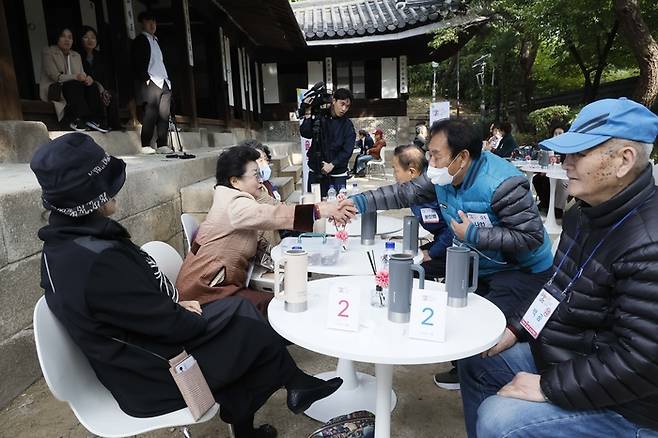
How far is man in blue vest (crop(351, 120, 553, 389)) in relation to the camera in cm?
Result: 207

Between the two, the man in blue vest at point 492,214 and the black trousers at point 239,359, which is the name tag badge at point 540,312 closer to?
the man in blue vest at point 492,214

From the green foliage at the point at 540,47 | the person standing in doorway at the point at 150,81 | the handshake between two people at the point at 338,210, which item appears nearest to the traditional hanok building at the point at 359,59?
the green foliage at the point at 540,47

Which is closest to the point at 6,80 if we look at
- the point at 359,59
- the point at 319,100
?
the point at 319,100

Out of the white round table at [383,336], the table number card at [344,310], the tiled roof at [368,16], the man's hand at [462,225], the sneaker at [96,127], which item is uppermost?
the tiled roof at [368,16]

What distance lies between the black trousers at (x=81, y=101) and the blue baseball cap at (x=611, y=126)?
4.88 m

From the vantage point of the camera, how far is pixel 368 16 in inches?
505

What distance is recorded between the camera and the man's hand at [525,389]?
4.37 ft

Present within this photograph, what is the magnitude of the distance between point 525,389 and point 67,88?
511 centimetres

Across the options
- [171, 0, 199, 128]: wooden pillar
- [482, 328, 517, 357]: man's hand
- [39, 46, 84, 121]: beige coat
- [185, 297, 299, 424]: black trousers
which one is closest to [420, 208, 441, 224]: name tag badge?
[482, 328, 517, 357]: man's hand

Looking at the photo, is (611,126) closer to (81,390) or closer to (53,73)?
(81,390)

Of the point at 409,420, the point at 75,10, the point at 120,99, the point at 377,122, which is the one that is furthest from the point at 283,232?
the point at 377,122

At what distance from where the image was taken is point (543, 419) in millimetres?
1280

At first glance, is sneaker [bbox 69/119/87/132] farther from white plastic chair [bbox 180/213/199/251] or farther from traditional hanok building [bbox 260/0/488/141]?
traditional hanok building [bbox 260/0/488/141]

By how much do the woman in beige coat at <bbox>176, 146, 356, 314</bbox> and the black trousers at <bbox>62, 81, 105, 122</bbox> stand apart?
3132 millimetres
